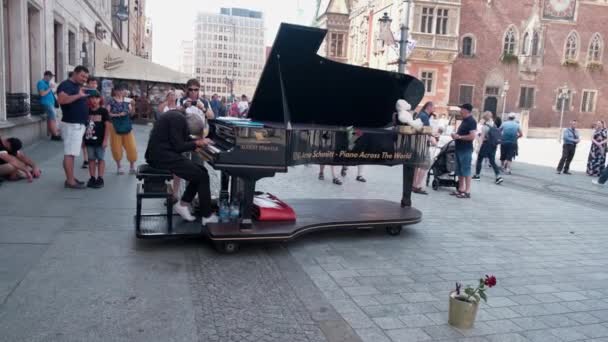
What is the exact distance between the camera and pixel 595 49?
4838cm

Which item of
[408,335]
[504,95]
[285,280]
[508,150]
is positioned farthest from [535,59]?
[408,335]

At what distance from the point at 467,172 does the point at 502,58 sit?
131 feet

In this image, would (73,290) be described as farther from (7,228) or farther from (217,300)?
(7,228)

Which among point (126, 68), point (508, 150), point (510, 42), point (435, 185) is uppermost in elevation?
point (510, 42)

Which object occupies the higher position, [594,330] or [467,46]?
[467,46]

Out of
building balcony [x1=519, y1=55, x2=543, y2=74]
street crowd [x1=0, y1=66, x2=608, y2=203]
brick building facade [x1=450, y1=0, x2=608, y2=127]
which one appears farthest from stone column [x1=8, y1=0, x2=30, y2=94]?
building balcony [x1=519, y1=55, x2=543, y2=74]

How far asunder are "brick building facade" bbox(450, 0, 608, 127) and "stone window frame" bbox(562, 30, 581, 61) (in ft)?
0.30

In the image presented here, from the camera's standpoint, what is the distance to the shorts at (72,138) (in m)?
8.30

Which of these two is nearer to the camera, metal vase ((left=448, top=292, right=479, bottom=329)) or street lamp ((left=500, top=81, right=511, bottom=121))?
metal vase ((left=448, top=292, right=479, bottom=329))

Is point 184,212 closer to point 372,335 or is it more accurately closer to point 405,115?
point 372,335

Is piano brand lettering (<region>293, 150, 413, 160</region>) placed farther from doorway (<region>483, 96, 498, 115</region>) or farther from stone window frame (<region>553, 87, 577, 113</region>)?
stone window frame (<region>553, 87, 577, 113</region>)

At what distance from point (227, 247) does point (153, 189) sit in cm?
151

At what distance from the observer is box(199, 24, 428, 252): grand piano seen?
18.4 feet

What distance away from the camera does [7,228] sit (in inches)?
233
